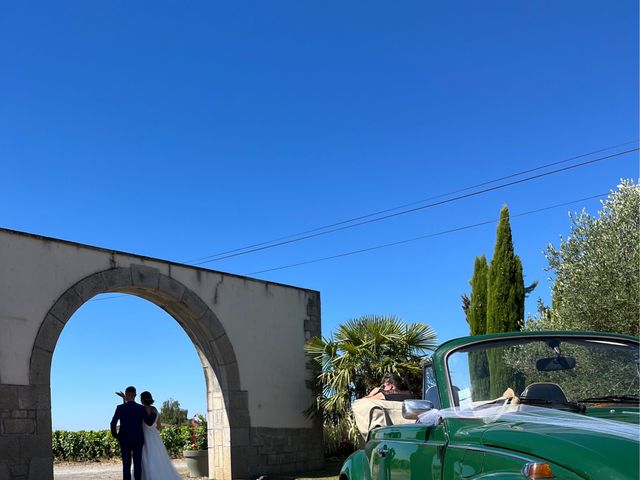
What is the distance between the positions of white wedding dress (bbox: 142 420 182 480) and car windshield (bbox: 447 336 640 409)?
27.0 feet

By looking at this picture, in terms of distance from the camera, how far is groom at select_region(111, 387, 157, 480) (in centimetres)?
1036

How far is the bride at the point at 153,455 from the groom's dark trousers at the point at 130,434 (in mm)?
107

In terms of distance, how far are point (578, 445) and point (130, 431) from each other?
914cm

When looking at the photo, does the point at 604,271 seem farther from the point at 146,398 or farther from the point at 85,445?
the point at 85,445

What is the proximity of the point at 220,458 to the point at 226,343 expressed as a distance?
83.5 inches

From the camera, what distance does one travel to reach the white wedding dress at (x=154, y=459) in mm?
10578

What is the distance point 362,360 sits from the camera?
13.5 meters

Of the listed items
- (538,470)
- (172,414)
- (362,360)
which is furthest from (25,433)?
(172,414)

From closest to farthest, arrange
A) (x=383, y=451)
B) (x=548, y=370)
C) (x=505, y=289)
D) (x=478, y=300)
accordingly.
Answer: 1. (x=548, y=370)
2. (x=383, y=451)
3. (x=505, y=289)
4. (x=478, y=300)

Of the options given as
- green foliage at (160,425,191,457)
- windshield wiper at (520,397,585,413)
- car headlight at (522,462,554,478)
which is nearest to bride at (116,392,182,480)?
windshield wiper at (520,397,585,413)

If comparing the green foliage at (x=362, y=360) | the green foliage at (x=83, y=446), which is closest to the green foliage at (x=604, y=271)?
the green foliage at (x=362, y=360)

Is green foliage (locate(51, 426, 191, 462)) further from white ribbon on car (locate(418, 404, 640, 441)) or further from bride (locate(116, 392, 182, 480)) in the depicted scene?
white ribbon on car (locate(418, 404, 640, 441))

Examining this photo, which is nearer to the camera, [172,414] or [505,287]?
[505,287]

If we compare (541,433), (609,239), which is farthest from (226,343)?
(541,433)
